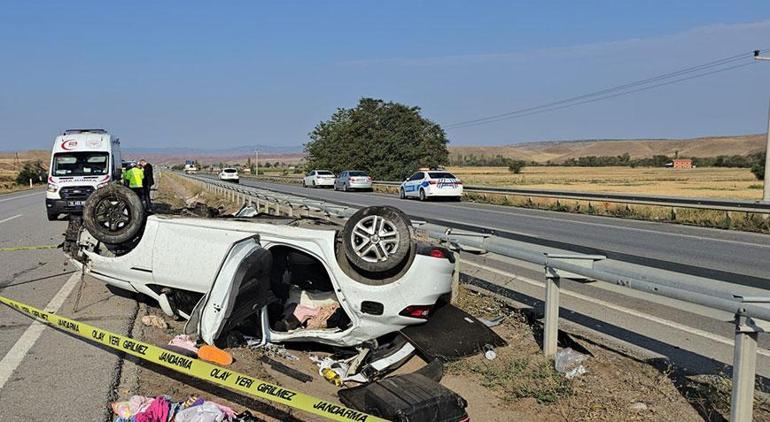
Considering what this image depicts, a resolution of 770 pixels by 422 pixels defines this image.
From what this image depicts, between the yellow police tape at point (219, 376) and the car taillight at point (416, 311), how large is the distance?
4.38 ft

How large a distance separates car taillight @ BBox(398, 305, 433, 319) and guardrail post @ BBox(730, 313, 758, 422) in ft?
8.06

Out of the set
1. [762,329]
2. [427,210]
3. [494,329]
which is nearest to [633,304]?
[494,329]

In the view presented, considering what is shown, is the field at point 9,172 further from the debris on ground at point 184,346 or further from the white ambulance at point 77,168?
the debris on ground at point 184,346

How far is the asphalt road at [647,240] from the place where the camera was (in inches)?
423

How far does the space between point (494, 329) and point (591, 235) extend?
33.5 ft

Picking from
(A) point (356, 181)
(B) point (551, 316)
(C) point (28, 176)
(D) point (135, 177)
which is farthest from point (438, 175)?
(C) point (28, 176)

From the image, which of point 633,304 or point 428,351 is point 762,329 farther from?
point 633,304

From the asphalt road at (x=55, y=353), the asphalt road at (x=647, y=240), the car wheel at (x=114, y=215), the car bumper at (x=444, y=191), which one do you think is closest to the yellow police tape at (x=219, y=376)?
the asphalt road at (x=55, y=353)

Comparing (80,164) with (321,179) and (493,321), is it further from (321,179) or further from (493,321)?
(321,179)

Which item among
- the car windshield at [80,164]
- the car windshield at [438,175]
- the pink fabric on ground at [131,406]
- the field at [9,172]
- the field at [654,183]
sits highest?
the car windshield at [80,164]

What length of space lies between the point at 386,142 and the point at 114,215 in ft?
176

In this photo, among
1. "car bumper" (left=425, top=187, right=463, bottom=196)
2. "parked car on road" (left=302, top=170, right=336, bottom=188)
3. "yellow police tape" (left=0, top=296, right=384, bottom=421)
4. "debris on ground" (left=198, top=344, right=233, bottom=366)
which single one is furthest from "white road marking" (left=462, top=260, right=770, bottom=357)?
"parked car on road" (left=302, top=170, right=336, bottom=188)

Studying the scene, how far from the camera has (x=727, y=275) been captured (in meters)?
9.97

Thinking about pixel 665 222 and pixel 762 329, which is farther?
pixel 665 222
